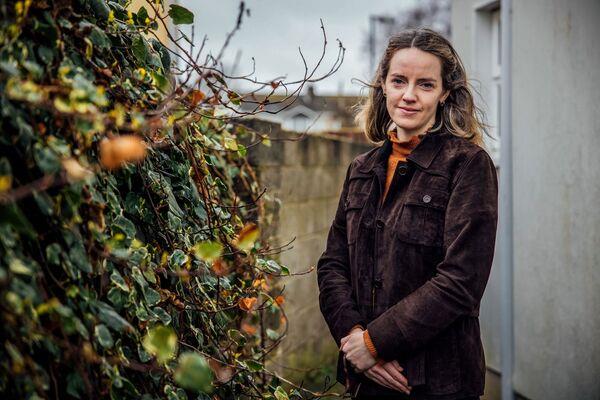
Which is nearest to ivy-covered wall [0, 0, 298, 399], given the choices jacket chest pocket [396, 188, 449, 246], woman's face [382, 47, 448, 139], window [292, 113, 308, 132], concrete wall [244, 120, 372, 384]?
jacket chest pocket [396, 188, 449, 246]

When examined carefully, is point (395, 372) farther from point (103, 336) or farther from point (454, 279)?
point (103, 336)

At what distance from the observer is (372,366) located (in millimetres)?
1913

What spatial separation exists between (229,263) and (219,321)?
11.1 inches

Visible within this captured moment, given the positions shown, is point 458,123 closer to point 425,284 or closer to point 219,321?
point 425,284

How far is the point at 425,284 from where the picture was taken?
6.05 feet

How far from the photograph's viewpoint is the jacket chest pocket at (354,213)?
6.89 feet

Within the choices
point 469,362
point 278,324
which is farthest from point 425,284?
point 278,324

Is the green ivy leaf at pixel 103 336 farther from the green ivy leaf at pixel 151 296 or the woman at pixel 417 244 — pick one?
the woman at pixel 417 244

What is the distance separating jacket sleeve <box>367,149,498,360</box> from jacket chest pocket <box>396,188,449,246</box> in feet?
0.12

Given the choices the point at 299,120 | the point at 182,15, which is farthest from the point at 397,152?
the point at 299,120

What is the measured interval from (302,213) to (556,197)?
153cm

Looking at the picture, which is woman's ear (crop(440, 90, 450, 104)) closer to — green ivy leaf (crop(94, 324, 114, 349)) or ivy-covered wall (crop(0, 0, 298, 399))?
ivy-covered wall (crop(0, 0, 298, 399))

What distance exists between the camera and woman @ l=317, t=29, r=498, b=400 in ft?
5.98

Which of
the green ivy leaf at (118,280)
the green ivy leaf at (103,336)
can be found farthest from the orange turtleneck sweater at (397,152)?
the green ivy leaf at (103,336)
